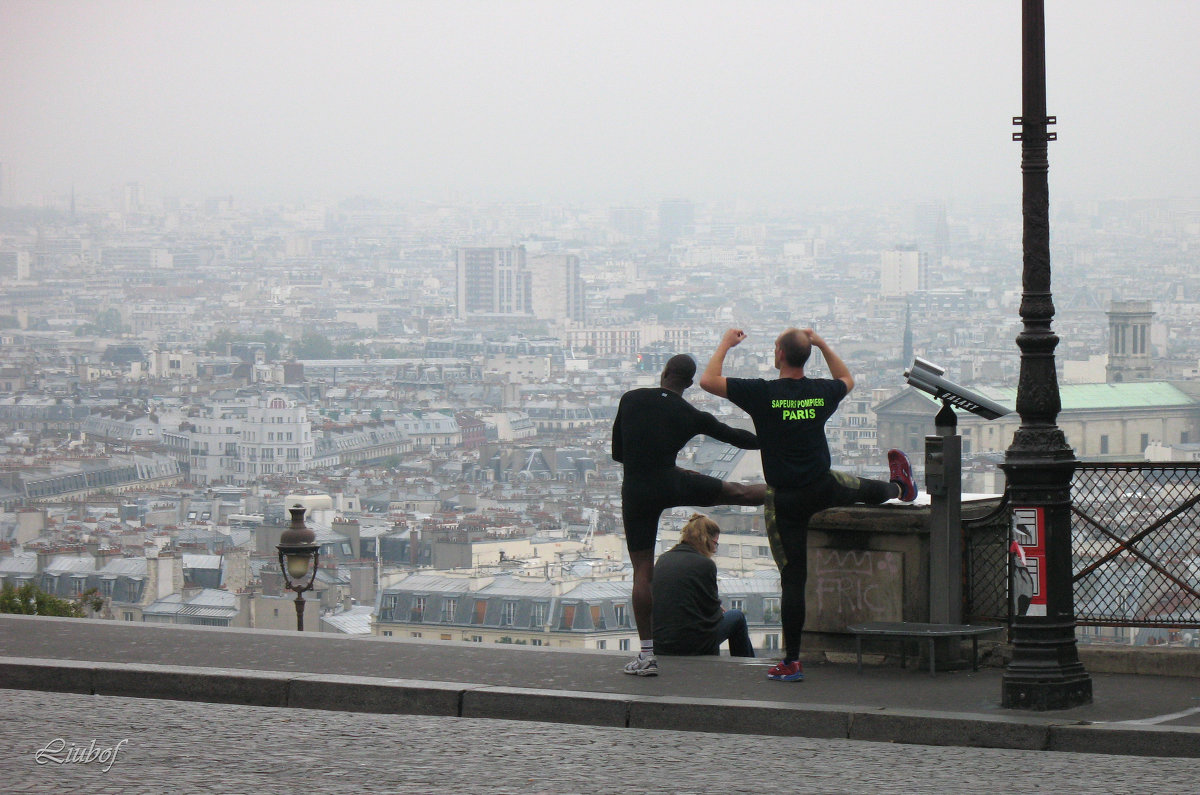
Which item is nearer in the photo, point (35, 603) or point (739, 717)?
point (739, 717)

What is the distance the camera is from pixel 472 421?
123875mm

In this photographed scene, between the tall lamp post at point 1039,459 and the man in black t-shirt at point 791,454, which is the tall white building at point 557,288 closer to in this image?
the man in black t-shirt at point 791,454

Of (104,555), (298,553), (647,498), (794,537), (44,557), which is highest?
(647,498)

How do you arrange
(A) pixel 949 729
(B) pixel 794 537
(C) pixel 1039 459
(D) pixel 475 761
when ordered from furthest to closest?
(B) pixel 794 537 → (C) pixel 1039 459 → (A) pixel 949 729 → (D) pixel 475 761

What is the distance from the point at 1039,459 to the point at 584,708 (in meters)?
2.26

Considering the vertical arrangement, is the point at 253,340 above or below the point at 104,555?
above

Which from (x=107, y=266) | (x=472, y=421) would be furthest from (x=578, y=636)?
(x=107, y=266)

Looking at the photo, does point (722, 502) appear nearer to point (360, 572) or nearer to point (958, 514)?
point (958, 514)

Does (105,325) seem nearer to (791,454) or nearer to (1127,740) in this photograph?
(791,454)

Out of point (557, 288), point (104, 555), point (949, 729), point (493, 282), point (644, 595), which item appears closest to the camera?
point (949, 729)

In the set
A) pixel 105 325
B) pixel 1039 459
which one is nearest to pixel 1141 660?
pixel 1039 459

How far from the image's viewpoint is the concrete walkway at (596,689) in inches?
282

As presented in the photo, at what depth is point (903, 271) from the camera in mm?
147375

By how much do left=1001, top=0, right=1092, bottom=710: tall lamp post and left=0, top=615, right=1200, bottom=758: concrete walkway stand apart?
221 mm
